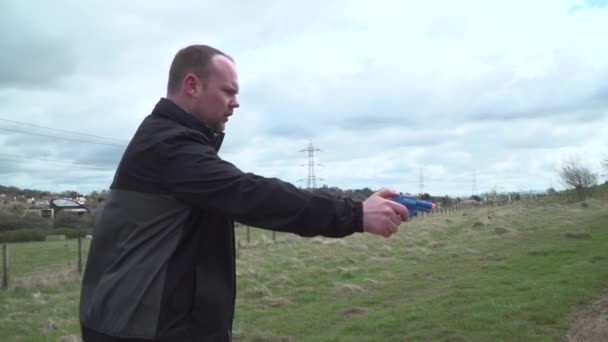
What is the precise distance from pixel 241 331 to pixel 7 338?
4.40 m

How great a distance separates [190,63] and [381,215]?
112cm

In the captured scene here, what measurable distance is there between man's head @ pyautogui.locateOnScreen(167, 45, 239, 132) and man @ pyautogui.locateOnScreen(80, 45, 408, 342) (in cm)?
2

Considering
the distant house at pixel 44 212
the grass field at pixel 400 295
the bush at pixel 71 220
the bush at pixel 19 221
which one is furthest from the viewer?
the distant house at pixel 44 212

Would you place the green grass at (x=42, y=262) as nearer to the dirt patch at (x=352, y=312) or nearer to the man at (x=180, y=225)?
the dirt patch at (x=352, y=312)

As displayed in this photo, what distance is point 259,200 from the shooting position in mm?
2307

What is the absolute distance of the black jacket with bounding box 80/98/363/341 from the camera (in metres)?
2.32

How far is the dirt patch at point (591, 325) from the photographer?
8.10 metres

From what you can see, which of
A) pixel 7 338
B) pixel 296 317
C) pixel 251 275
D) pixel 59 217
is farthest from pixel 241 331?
pixel 59 217

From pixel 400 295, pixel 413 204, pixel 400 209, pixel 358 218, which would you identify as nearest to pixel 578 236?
pixel 400 295

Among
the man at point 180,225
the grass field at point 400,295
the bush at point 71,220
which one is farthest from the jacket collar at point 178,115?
the bush at point 71,220

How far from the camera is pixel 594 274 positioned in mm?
12617

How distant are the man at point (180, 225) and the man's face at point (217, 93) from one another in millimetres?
41

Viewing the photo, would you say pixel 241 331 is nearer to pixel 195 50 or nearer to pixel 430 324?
pixel 430 324

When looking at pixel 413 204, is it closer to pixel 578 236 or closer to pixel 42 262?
pixel 578 236
